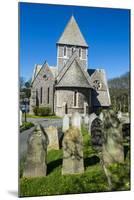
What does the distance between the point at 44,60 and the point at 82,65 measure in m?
0.53

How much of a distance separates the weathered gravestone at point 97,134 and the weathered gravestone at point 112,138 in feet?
0.17

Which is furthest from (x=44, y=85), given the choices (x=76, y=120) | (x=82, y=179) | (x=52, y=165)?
(x=82, y=179)

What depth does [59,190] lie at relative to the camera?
6.40 metres

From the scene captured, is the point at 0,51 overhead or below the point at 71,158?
overhead

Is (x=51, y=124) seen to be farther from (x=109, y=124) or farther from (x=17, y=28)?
(x=17, y=28)

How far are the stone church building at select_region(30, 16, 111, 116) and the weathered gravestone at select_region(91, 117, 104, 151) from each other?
173 millimetres

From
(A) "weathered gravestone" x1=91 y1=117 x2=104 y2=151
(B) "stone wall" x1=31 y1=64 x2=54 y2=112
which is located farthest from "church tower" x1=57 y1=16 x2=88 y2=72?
(A) "weathered gravestone" x1=91 y1=117 x2=104 y2=151

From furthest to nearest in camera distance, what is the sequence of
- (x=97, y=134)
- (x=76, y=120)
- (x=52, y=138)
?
(x=97, y=134) < (x=76, y=120) < (x=52, y=138)

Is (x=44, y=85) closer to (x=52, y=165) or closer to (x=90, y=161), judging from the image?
(x=52, y=165)

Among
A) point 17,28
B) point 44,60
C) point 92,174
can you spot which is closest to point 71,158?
point 92,174

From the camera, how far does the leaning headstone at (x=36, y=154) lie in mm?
6309

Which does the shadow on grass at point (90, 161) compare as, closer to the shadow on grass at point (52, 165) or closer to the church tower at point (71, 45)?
the shadow on grass at point (52, 165)

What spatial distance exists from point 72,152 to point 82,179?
1.18 ft

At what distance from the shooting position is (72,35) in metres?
6.49
